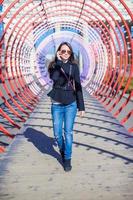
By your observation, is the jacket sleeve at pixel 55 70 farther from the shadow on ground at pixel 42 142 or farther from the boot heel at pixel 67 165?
the shadow on ground at pixel 42 142

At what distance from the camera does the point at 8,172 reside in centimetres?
577

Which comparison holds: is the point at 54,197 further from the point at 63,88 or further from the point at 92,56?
the point at 92,56

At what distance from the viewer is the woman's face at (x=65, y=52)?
18.6 feet

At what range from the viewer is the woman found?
18.6 feet

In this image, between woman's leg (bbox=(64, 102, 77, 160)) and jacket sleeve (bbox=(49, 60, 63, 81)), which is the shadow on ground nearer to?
woman's leg (bbox=(64, 102, 77, 160))

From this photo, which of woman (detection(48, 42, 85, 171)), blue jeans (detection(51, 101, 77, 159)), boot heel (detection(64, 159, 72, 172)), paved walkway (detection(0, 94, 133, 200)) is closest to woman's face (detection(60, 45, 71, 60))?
woman (detection(48, 42, 85, 171))

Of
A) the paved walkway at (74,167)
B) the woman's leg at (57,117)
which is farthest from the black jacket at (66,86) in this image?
the paved walkway at (74,167)

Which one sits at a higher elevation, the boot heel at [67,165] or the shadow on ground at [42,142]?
the boot heel at [67,165]

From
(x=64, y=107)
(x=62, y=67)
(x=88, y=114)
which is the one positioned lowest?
(x=88, y=114)

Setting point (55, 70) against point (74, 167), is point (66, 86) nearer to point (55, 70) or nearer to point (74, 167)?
point (55, 70)

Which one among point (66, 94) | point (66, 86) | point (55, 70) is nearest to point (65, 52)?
point (55, 70)

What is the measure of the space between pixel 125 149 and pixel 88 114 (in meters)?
4.52

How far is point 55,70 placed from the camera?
5785mm

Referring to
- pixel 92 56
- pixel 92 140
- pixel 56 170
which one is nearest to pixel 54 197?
pixel 56 170
